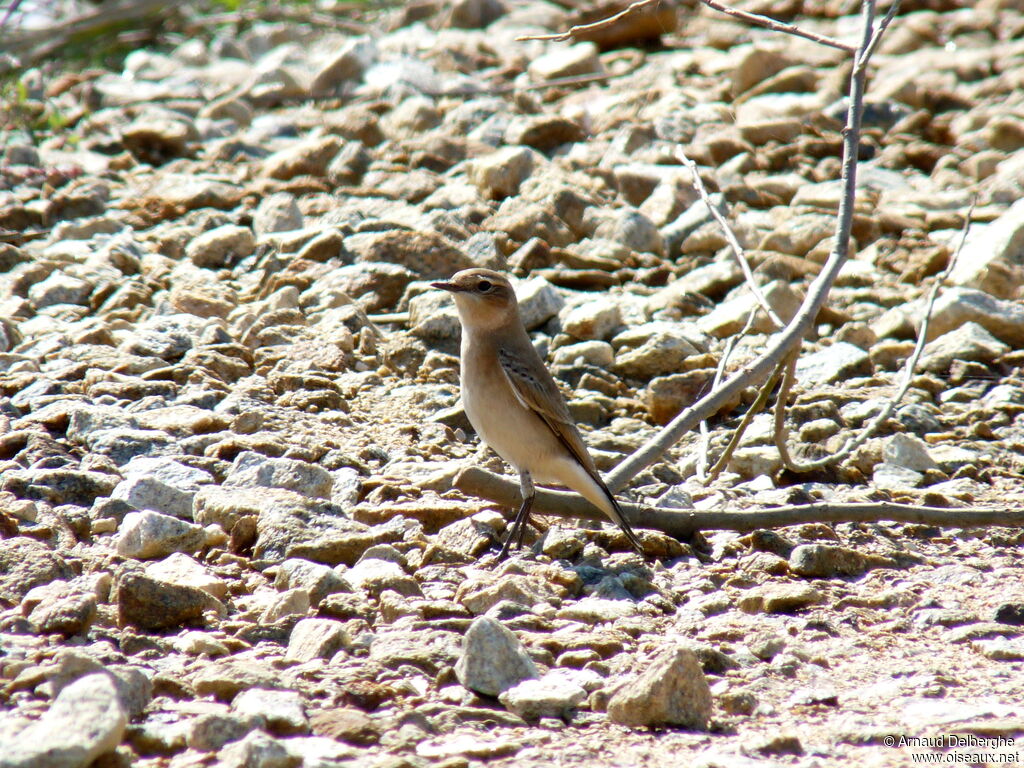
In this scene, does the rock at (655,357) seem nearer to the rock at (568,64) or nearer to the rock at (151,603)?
the rock at (151,603)

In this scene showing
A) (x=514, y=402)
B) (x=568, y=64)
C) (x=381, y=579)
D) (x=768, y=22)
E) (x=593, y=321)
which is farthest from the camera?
(x=568, y=64)

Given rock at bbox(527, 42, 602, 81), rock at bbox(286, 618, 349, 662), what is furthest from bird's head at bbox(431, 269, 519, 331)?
rock at bbox(527, 42, 602, 81)

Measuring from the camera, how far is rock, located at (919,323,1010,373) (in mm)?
7793

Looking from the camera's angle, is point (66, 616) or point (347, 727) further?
point (66, 616)

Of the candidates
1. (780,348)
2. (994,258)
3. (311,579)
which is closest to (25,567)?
(311,579)

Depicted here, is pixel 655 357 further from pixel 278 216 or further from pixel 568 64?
pixel 568 64

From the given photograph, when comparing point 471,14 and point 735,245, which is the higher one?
point 471,14

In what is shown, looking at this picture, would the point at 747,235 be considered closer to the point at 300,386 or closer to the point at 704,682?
the point at 300,386

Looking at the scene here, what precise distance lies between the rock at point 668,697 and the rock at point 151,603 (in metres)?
1.60

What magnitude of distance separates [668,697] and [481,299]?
3.06 m

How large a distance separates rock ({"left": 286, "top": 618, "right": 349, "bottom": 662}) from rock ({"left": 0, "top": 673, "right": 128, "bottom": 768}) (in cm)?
88

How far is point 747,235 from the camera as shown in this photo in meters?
9.48

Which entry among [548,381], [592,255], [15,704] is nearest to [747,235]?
[592,255]

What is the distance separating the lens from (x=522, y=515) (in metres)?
5.77
